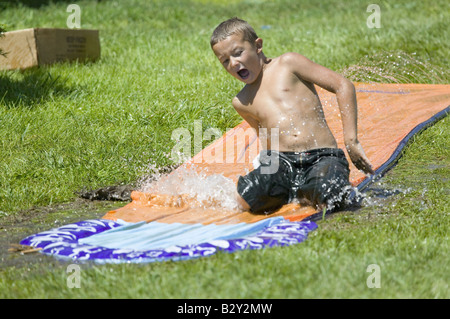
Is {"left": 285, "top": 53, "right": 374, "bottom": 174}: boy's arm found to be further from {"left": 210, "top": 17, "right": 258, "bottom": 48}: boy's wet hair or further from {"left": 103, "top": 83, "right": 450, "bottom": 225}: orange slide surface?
{"left": 103, "top": 83, "right": 450, "bottom": 225}: orange slide surface

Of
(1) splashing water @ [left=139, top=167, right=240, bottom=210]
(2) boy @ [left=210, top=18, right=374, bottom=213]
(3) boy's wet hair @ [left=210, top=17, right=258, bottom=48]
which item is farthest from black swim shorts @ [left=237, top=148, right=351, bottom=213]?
(3) boy's wet hair @ [left=210, top=17, right=258, bottom=48]

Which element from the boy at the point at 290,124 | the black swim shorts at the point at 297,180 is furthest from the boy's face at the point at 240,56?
the black swim shorts at the point at 297,180

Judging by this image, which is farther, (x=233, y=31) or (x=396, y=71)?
(x=396, y=71)

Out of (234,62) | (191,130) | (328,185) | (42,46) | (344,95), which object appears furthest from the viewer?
(42,46)

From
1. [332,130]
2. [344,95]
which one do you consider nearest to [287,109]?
[344,95]

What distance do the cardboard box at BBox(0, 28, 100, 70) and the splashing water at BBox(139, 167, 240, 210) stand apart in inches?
152

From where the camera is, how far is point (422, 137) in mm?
5207

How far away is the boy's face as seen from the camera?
3930 mm

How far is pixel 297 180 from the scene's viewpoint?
3.79 meters

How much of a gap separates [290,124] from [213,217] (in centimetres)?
73

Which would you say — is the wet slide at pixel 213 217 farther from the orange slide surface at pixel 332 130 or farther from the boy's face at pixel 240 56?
the boy's face at pixel 240 56

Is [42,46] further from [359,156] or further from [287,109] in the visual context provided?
[359,156]
